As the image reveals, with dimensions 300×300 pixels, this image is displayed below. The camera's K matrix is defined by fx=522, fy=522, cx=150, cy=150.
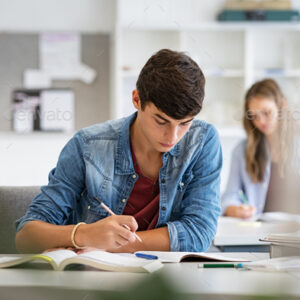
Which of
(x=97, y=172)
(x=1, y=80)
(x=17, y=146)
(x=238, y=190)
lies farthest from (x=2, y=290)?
(x=1, y=80)

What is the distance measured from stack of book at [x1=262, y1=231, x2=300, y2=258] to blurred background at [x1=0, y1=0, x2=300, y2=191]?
2.43m

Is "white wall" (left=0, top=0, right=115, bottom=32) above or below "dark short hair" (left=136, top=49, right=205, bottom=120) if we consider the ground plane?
above

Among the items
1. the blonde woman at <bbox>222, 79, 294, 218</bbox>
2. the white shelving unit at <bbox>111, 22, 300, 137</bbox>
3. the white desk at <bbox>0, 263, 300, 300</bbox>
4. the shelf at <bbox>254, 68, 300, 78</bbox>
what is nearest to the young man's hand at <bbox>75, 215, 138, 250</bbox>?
the white desk at <bbox>0, 263, 300, 300</bbox>

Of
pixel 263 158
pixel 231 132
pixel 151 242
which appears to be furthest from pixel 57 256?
pixel 231 132

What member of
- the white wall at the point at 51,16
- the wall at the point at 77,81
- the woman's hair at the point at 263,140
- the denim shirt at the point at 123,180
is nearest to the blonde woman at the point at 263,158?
the woman's hair at the point at 263,140

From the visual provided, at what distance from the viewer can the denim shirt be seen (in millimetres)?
1228

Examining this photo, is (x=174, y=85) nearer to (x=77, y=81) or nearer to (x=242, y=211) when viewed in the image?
(x=242, y=211)

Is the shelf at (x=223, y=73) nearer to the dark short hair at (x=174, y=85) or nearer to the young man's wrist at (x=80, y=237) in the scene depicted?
the dark short hair at (x=174, y=85)

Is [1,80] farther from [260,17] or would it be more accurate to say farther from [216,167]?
[216,167]

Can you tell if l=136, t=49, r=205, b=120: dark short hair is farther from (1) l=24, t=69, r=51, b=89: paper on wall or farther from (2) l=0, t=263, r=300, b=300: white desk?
(1) l=24, t=69, r=51, b=89: paper on wall

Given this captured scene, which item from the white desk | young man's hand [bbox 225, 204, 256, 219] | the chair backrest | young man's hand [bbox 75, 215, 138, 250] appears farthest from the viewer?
young man's hand [bbox 225, 204, 256, 219]

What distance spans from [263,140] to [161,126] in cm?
118

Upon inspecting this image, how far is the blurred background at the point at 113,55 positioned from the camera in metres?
3.48

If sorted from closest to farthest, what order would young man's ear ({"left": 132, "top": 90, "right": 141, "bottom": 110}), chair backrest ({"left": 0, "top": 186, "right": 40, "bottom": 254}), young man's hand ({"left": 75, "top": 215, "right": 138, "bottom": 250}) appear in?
young man's hand ({"left": 75, "top": 215, "right": 138, "bottom": 250})
young man's ear ({"left": 132, "top": 90, "right": 141, "bottom": 110})
chair backrest ({"left": 0, "top": 186, "right": 40, "bottom": 254})
